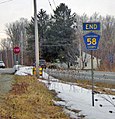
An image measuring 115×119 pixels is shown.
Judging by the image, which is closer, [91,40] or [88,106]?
[88,106]

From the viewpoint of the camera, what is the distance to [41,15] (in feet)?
239

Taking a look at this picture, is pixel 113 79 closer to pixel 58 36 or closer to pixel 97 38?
pixel 97 38

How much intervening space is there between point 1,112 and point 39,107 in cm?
173

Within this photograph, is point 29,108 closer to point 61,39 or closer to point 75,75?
point 75,75

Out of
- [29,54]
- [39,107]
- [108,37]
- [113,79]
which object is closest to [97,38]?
[39,107]

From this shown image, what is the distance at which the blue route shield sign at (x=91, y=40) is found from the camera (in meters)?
10.6

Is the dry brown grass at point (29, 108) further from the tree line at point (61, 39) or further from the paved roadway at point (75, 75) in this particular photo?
the tree line at point (61, 39)

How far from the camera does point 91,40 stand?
35.0 ft

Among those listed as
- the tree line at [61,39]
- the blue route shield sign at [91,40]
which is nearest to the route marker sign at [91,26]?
the blue route shield sign at [91,40]

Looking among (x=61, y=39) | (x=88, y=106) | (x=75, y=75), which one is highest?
(x=61, y=39)

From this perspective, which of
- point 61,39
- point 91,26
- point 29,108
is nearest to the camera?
point 29,108

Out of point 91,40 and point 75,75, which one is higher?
point 91,40

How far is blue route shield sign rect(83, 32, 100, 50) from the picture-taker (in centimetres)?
1064

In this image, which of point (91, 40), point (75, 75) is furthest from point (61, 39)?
point (91, 40)
